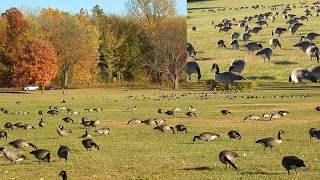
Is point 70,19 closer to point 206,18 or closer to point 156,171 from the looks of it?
point 206,18

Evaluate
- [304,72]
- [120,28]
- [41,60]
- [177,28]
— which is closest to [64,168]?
[304,72]

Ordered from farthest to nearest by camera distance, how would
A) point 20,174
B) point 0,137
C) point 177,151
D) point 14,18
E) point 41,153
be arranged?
1. point 14,18
2. point 0,137
3. point 177,151
4. point 41,153
5. point 20,174

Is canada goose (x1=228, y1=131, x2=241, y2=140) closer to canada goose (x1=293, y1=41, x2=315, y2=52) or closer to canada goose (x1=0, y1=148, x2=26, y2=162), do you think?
canada goose (x1=0, y1=148, x2=26, y2=162)

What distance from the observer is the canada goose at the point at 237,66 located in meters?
39.1

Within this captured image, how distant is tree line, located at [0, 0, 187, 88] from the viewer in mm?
66375

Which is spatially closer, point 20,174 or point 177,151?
point 20,174

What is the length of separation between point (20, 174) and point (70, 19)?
6738 cm

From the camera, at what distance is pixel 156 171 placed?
12961 mm

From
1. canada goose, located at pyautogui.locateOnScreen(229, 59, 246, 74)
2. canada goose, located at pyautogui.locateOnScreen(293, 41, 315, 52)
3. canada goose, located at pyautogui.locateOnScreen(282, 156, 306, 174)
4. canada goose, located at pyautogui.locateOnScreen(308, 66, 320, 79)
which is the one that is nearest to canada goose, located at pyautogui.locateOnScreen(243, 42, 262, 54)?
canada goose, located at pyautogui.locateOnScreen(229, 59, 246, 74)

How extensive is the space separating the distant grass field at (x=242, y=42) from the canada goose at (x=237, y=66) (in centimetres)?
29

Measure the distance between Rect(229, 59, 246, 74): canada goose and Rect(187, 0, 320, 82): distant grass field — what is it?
29 cm

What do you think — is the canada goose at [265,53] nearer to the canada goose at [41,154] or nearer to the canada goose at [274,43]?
the canada goose at [274,43]

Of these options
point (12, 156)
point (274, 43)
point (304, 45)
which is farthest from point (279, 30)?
point (12, 156)

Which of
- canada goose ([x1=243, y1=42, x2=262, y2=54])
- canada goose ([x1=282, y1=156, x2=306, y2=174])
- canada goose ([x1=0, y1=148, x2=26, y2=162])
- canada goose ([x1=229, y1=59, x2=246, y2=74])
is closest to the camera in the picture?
canada goose ([x1=282, y1=156, x2=306, y2=174])
